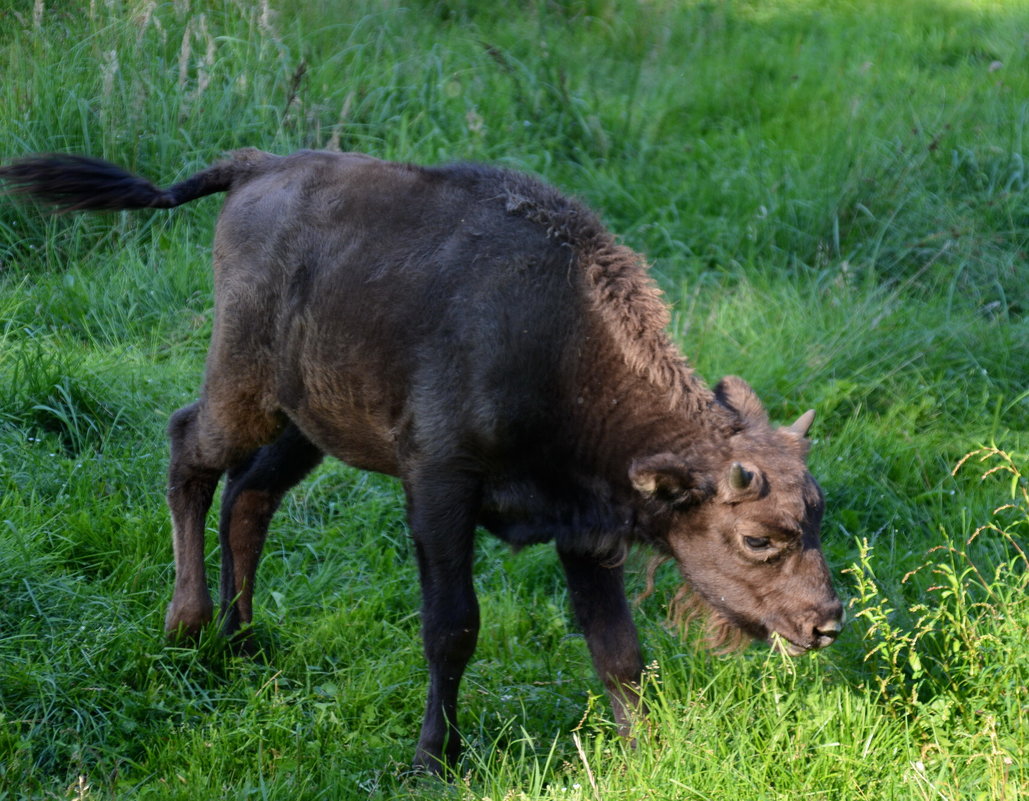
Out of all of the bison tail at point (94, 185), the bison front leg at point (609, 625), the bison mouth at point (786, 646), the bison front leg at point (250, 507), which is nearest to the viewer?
the bison mouth at point (786, 646)

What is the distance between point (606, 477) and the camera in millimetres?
4195

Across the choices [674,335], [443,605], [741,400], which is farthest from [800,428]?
[674,335]

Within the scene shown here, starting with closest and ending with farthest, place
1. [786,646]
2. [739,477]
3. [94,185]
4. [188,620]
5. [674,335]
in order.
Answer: [739,477] < [786,646] < [188,620] < [94,185] < [674,335]

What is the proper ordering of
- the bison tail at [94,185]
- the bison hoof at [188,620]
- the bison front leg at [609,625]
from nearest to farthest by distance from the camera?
the bison front leg at [609,625]
the bison hoof at [188,620]
the bison tail at [94,185]

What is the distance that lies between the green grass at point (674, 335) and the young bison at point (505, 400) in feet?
0.85

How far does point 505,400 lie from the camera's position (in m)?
4.12

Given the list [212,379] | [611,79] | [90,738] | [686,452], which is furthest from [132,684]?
[611,79]

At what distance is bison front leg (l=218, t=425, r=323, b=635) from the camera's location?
5090 millimetres

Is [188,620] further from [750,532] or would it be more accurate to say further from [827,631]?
[827,631]

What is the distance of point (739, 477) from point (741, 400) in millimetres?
558

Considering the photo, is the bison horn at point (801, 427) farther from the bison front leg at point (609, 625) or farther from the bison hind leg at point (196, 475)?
the bison hind leg at point (196, 475)

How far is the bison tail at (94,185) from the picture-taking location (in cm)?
496

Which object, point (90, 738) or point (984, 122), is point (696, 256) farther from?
point (90, 738)

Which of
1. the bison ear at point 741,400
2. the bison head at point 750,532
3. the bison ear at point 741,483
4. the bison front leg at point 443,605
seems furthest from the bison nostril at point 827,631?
the bison front leg at point 443,605
